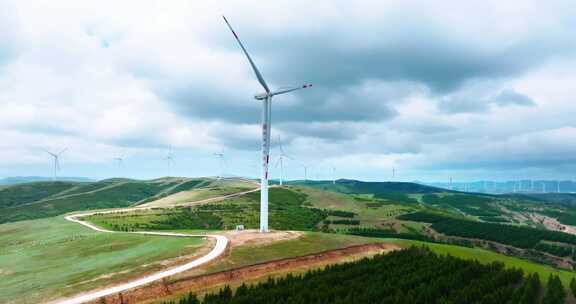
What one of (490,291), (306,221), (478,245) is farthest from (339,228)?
(490,291)

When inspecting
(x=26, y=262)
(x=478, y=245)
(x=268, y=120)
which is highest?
(x=268, y=120)

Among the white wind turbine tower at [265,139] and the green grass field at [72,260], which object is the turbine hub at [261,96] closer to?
the white wind turbine tower at [265,139]

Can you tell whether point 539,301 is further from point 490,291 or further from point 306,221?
point 306,221

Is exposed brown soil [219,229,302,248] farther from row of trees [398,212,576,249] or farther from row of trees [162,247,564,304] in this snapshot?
row of trees [398,212,576,249]

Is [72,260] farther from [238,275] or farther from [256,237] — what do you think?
[238,275]

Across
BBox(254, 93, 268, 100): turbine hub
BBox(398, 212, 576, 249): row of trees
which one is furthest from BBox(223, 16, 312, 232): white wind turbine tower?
BBox(398, 212, 576, 249): row of trees

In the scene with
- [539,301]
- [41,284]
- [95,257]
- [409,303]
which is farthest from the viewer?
[95,257]
